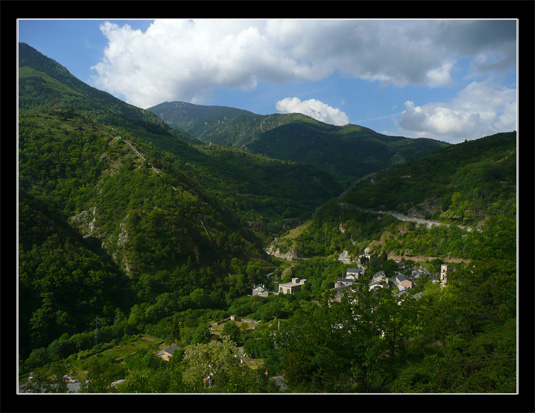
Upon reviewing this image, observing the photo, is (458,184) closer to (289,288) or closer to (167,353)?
(289,288)

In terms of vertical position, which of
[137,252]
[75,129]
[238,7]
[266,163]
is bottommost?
[137,252]

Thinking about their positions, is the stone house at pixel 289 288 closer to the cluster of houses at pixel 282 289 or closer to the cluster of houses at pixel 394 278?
the cluster of houses at pixel 282 289

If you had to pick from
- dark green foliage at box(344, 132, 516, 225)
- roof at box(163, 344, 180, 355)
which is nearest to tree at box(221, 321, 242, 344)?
roof at box(163, 344, 180, 355)

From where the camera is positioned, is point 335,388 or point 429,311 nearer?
point 335,388

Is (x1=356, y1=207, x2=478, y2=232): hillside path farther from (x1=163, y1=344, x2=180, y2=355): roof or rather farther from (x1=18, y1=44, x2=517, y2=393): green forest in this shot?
(x1=163, y1=344, x2=180, y2=355): roof

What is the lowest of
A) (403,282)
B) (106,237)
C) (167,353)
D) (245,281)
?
(167,353)

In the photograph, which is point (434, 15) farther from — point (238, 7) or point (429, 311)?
point (429, 311)

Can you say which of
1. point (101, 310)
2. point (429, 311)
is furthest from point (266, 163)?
point (429, 311)

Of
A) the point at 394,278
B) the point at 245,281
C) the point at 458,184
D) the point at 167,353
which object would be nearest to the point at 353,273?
the point at 394,278
